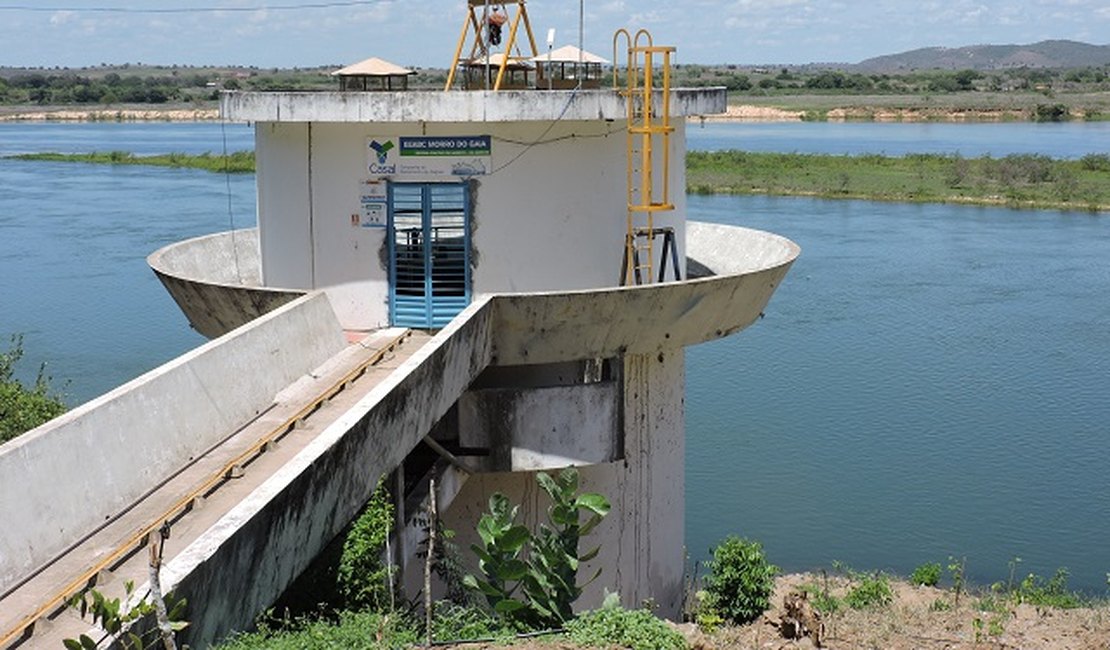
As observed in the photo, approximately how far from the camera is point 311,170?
40.6ft

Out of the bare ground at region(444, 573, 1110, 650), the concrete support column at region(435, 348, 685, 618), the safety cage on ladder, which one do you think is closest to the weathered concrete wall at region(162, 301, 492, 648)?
the bare ground at region(444, 573, 1110, 650)

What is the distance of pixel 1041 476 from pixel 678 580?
27.2ft

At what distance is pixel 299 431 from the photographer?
9711 mm

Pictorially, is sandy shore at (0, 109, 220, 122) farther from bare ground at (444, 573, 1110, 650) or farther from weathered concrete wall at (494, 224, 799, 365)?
bare ground at (444, 573, 1110, 650)

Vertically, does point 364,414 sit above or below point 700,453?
above

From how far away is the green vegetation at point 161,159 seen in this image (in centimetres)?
6272

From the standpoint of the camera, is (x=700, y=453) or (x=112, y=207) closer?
(x=700, y=453)

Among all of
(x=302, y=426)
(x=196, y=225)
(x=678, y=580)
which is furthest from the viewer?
(x=196, y=225)

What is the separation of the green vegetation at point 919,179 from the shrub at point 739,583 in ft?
120

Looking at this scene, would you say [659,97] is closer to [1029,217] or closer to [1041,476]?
[1041,476]

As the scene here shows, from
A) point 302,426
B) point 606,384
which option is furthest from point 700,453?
point 302,426

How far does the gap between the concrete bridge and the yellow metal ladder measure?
876 mm

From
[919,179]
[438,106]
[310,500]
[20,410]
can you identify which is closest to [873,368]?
[20,410]

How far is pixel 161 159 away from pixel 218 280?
54.5 m
